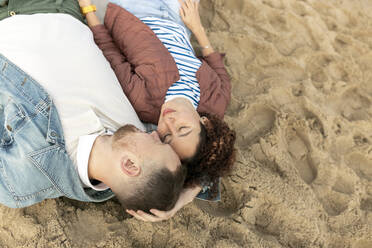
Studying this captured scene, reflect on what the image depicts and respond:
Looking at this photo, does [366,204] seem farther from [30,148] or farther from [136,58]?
[30,148]

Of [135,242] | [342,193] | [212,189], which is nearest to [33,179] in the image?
[135,242]

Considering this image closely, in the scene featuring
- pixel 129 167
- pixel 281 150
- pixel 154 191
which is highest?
pixel 129 167

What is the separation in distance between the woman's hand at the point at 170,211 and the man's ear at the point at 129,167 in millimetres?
249

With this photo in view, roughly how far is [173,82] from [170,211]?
985mm

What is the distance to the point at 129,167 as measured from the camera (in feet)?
6.08

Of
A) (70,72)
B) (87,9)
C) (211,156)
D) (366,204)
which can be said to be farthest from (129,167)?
(366,204)

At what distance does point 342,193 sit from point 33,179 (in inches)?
88.2

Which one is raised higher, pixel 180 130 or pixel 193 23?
pixel 193 23

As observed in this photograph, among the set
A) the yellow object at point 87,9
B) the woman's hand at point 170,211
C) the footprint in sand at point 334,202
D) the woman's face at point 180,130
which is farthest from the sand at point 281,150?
the yellow object at point 87,9

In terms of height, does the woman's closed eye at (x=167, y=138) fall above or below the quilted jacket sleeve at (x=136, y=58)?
below

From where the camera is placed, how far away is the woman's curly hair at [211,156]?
7.32 feet

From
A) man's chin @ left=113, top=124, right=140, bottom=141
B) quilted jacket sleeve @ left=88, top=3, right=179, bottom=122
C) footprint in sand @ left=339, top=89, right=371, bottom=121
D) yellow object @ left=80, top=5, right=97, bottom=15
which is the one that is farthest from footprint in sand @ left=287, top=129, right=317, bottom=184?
yellow object @ left=80, top=5, right=97, bottom=15

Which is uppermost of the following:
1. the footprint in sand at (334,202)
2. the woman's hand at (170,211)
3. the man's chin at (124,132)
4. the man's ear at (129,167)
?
the man's chin at (124,132)

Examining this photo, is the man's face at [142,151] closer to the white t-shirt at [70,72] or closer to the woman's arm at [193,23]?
the white t-shirt at [70,72]
